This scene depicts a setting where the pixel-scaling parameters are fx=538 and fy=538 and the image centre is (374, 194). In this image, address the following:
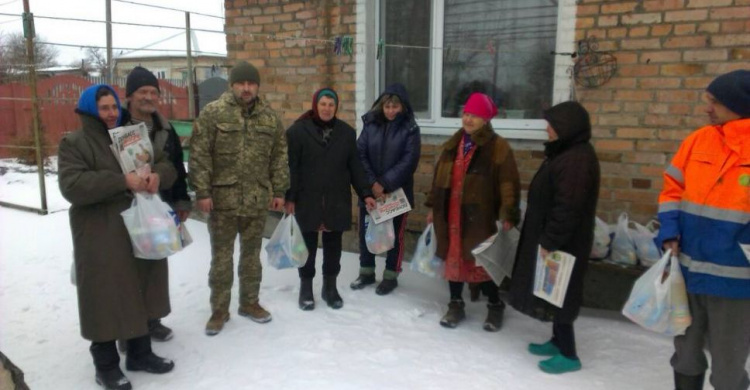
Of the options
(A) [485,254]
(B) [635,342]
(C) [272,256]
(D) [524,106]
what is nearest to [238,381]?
(C) [272,256]

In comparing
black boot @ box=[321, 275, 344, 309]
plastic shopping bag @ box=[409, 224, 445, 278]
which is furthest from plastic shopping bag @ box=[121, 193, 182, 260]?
plastic shopping bag @ box=[409, 224, 445, 278]

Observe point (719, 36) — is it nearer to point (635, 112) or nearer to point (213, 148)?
point (635, 112)

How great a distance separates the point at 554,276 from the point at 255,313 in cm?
199

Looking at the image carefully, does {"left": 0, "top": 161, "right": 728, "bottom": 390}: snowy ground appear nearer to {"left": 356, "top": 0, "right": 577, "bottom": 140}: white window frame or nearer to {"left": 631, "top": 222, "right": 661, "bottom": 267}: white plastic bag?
{"left": 631, "top": 222, "right": 661, "bottom": 267}: white plastic bag

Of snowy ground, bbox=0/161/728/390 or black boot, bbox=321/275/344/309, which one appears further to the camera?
black boot, bbox=321/275/344/309

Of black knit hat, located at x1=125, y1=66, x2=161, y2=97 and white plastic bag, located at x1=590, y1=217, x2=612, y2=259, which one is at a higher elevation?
black knit hat, located at x1=125, y1=66, x2=161, y2=97

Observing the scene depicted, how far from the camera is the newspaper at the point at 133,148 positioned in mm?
2799

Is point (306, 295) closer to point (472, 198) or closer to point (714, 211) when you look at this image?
point (472, 198)

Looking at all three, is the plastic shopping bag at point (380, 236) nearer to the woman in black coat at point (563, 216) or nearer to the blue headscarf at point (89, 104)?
the woman in black coat at point (563, 216)

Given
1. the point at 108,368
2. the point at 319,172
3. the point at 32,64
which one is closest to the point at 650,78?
the point at 319,172

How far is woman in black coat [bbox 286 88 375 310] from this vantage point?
12.5ft

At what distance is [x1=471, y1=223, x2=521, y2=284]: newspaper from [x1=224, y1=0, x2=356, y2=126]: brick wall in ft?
7.06

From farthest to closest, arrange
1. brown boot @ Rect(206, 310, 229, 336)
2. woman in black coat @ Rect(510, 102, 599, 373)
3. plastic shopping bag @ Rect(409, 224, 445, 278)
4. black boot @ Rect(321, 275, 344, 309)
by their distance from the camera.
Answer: black boot @ Rect(321, 275, 344, 309)
plastic shopping bag @ Rect(409, 224, 445, 278)
brown boot @ Rect(206, 310, 229, 336)
woman in black coat @ Rect(510, 102, 599, 373)

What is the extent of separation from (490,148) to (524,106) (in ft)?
3.78
